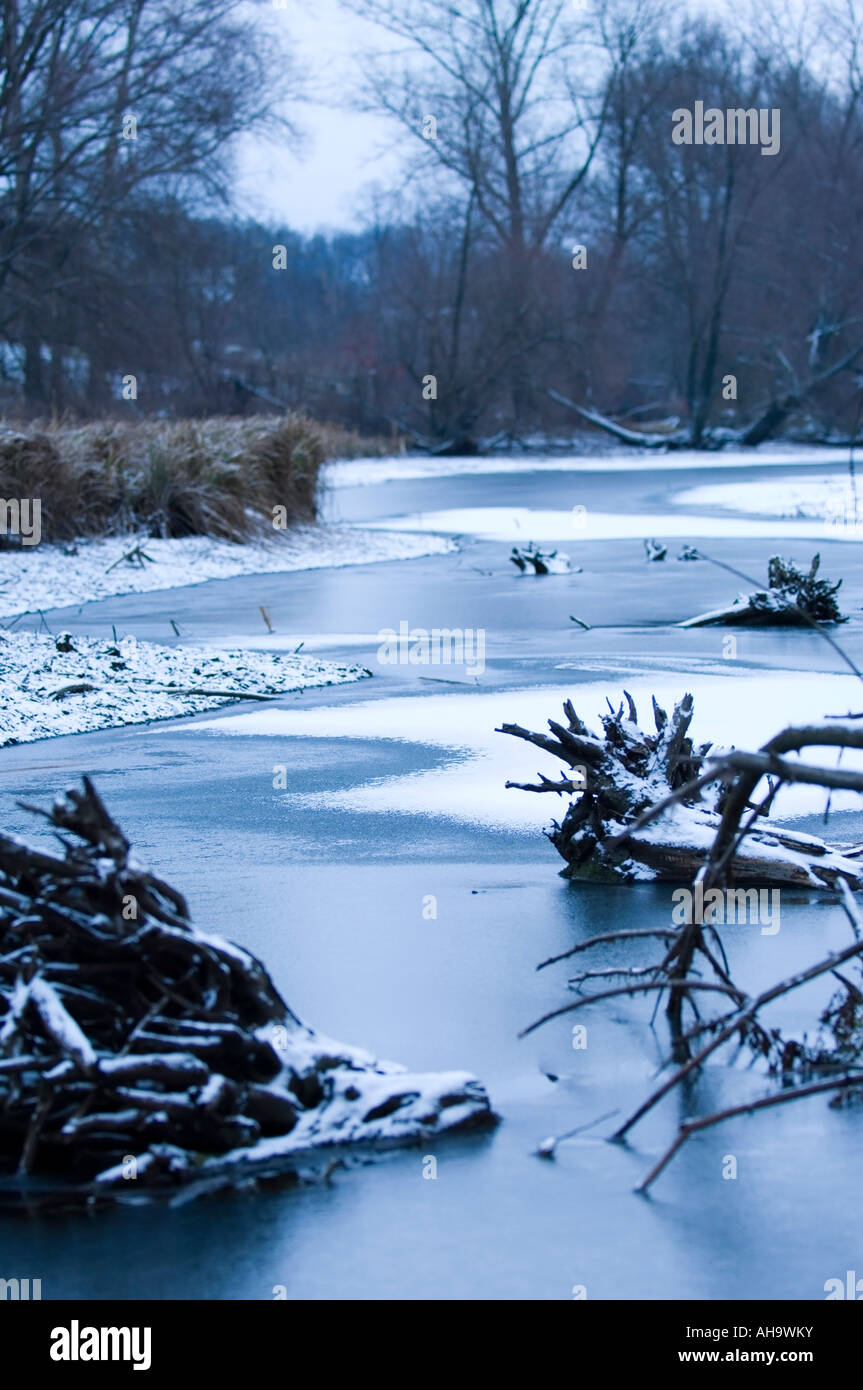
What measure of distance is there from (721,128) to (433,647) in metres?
39.3

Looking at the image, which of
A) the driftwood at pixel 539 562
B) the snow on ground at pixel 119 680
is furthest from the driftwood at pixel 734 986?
the driftwood at pixel 539 562

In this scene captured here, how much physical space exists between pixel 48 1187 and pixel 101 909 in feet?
1.74

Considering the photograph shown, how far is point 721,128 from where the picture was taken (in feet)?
152

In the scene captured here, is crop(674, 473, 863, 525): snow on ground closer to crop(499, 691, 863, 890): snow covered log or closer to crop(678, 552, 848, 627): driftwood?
crop(678, 552, 848, 627): driftwood

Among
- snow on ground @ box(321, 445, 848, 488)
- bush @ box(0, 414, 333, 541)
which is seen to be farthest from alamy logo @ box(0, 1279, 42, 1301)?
snow on ground @ box(321, 445, 848, 488)

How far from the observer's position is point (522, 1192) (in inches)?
127

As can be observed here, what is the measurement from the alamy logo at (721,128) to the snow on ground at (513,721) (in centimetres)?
3907

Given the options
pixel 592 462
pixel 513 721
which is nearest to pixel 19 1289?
pixel 513 721

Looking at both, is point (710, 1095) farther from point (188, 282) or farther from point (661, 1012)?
point (188, 282)

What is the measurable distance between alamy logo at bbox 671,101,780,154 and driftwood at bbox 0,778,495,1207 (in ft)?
147

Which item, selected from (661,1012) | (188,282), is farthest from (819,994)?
(188,282)

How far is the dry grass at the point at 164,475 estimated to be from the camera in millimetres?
17203

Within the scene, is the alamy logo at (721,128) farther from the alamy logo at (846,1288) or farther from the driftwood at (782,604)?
the alamy logo at (846,1288)
